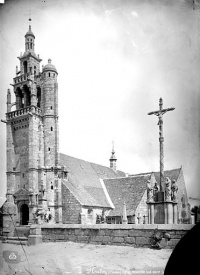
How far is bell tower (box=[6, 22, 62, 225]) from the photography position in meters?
13.6

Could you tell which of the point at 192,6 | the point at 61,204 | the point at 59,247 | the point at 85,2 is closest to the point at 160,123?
the point at 192,6

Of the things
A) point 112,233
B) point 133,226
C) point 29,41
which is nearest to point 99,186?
point 112,233

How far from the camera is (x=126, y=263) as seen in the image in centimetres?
596

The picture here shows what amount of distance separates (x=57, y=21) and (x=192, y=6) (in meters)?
3.03

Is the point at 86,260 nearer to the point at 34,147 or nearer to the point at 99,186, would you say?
the point at 34,147

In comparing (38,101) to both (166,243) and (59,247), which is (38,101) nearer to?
(59,247)

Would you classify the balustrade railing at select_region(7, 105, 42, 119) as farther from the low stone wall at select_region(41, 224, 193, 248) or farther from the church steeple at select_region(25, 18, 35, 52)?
the low stone wall at select_region(41, 224, 193, 248)

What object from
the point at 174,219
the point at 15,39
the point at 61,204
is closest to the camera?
the point at 15,39

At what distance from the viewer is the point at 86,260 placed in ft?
20.3

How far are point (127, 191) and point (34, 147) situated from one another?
25.3 feet

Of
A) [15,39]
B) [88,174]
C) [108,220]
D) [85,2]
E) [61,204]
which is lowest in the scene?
[108,220]

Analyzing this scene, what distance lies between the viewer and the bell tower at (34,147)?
13578mm

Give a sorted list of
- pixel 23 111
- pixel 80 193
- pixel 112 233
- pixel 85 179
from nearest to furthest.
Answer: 1. pixel 112 233
2. pixel 23 111
3. pixel 80 193
4. pixel 85 179

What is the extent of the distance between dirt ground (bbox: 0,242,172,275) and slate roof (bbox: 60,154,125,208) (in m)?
10.2
